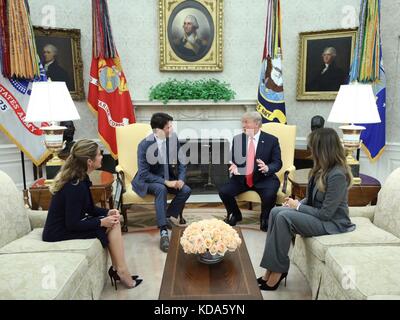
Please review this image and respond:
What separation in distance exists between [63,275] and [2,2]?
360cm

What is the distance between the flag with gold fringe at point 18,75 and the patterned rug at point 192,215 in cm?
152

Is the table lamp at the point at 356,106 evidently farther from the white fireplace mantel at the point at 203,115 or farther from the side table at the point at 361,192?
the white fireplace mantel at the point at 203,115

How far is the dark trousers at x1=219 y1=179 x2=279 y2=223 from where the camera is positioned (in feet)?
12.6

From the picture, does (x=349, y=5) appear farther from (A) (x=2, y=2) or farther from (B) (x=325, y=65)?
(A) (x=2, y=2)

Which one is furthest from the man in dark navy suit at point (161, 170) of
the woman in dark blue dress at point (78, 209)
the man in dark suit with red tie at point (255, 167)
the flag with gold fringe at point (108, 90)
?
the flag with gold fringe at point (108, 90)

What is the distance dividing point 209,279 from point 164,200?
1717 millimetres

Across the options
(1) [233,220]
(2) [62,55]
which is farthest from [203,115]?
(2) [62,55]

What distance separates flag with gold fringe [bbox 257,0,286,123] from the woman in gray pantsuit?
8.70ft

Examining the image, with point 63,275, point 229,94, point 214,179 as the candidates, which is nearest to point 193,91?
point 229,94

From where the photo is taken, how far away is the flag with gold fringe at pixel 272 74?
4.98 m

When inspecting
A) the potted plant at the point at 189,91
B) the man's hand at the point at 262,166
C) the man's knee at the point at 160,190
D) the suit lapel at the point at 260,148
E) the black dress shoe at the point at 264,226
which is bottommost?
the black dress shoe at the point at 264,226

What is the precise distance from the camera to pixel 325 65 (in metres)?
5.30

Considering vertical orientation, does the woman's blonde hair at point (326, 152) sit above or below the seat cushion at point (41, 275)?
above

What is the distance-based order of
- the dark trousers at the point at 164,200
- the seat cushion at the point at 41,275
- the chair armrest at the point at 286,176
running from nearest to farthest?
the seat cushion at the point at 41,275 < the dark trousers at the point at 164,200 < the chair armrest at the point at 286,176
